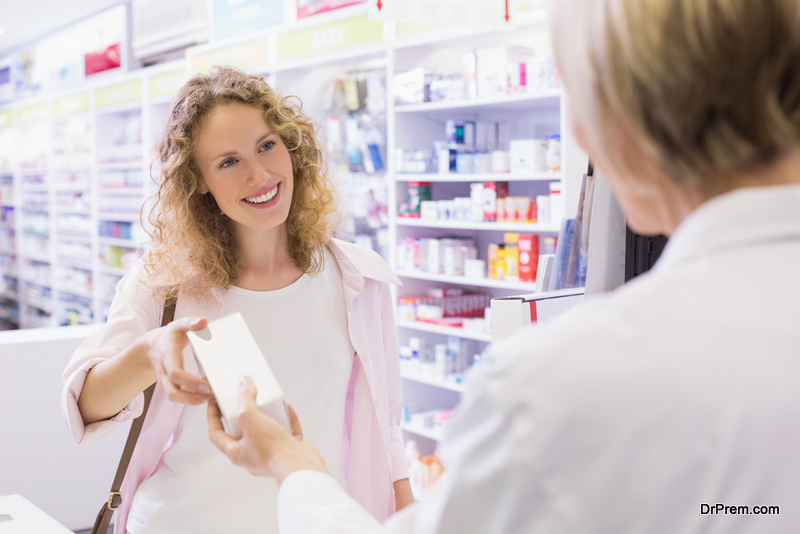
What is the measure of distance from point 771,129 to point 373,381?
135 centimetres

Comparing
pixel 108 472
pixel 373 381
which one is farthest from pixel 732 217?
pixel 108 472

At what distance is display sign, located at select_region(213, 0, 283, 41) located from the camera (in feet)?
19.8

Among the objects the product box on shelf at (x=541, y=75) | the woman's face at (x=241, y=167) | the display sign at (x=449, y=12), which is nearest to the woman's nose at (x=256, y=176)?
the woman's face at (x=241, y=167)

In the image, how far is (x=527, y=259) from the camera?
13.9 ft

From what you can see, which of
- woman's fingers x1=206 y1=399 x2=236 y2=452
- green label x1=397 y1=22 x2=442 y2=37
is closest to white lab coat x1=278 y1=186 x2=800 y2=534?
woman's fingers x1=206 y1=399 x2=236 y2=452

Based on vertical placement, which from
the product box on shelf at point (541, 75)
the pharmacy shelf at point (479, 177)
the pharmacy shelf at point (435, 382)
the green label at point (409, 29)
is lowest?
the pharmacy shelf at point (435, 382)

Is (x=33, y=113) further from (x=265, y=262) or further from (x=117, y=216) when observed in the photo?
(x=265, y=262)

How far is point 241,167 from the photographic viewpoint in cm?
183

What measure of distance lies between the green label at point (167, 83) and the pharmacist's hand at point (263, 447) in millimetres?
6143

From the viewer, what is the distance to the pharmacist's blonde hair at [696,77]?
57 centimetres

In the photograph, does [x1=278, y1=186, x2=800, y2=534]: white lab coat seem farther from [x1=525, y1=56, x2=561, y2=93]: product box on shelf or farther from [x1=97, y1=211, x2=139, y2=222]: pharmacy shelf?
[x1=97, y1=211, x2=139, y2=222]: pharmacy shelf

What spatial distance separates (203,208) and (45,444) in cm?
159

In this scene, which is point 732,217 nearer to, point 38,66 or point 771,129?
point 771,129

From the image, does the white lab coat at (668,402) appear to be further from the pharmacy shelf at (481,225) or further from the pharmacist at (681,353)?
the pharmacy shelf at (481,225)
